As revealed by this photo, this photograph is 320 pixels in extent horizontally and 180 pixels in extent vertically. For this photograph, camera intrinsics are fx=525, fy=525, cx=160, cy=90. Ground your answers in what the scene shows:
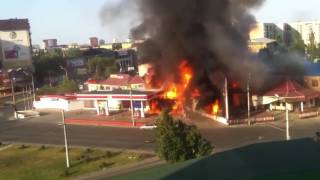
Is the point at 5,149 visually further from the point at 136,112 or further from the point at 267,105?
the point at 267,105

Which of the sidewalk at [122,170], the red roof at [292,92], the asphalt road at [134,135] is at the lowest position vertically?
the sidewalk at [122,170]

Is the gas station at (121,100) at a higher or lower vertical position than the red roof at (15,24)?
lower

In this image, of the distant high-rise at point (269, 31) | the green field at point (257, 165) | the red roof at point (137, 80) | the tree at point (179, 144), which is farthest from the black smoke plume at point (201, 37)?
the distant high-rise at point (269, 31)

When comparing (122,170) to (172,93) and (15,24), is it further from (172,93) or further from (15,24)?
(15,24)

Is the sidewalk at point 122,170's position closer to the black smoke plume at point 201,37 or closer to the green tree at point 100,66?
the black smoke plume at point 201,37

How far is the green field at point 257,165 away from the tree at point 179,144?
729 centimetres

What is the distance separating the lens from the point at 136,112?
206 feet

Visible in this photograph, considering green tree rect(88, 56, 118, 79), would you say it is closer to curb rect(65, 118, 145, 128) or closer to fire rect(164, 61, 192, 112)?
curb rect(65, 118, 145, 128)

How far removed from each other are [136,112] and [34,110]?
22.7 m

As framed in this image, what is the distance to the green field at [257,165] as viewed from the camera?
21.0 metres

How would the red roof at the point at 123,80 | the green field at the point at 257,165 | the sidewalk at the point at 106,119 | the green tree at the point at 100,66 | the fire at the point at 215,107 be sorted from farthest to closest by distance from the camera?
1. the green tree at the point at 100,66
2. the red roof at the point at 123,80
3. the fire at the point at 215,107
4. the sidewalk at the point at 106,119
5. the green field at the point at 257,165

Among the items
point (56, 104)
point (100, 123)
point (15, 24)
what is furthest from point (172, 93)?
point (15, 24)

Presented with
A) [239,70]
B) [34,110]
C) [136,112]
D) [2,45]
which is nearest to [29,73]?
[2,45]

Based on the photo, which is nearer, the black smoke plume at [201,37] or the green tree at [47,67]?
the black smoke plume at [201,37]
